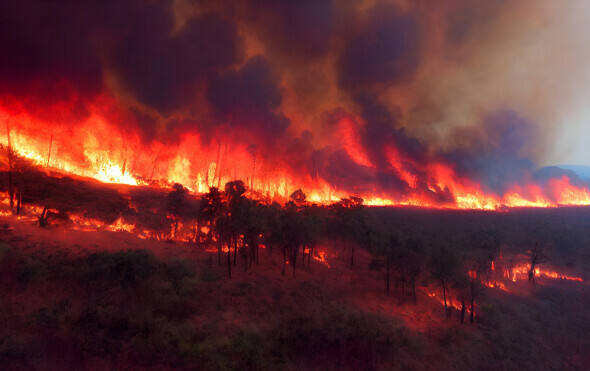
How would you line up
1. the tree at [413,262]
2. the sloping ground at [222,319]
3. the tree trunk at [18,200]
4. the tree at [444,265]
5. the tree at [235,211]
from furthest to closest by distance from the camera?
1. the tree trunk at [18,200]
2. the tree at [413,262]
3. the tree at [235,211]
4. the tree at [444,265]
5. the sloping ground at [222,319]

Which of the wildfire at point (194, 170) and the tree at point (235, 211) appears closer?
the tree at point (235, 211)

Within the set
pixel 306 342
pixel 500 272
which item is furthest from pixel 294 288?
pixel 500 272

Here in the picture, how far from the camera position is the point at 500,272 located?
169ft

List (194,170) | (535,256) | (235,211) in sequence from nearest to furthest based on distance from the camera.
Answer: (235,211) < (535,256) < (194,170)

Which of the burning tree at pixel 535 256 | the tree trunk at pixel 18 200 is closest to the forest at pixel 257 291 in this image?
the tree trunk at pixel 18 200

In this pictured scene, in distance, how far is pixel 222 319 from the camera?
23.5m

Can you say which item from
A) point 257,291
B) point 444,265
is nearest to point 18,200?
point 257,291

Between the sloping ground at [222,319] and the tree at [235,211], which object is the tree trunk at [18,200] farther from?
the tree at [235,211]

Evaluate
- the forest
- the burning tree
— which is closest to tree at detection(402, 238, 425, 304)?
the forest

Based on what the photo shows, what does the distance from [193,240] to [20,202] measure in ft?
Result: 86.7

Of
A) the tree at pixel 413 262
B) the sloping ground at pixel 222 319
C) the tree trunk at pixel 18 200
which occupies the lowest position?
the sloping ground at pixel 222 319

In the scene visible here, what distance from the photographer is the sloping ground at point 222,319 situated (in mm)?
16359

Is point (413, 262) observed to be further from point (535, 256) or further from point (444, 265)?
point (535, 256)

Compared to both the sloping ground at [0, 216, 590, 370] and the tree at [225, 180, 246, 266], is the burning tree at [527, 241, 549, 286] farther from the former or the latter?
the tree at [225, 180, 246, 266]
